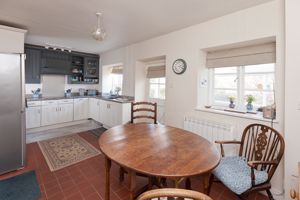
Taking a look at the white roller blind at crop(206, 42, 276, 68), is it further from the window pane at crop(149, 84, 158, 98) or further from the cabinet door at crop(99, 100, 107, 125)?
the cabinet door at crop(99, 100, 107, 125)

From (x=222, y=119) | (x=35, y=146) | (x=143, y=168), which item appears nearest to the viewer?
(x=143, y=168)

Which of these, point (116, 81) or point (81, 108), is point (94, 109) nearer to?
point (81, 108)

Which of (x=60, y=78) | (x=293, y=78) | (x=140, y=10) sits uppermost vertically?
(x=140, y=10)

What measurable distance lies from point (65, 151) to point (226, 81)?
10.1ft

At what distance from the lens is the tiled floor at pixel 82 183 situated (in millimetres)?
1818

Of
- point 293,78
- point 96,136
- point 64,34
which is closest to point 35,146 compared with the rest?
point 96,136

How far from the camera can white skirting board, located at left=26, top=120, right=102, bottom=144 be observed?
12.1ft

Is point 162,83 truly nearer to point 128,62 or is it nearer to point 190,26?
point 128,62

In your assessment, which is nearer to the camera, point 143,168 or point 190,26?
point 143,168

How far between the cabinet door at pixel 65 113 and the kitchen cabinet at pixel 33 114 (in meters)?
0.48

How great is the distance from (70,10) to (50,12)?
0.33m

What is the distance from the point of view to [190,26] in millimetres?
2625

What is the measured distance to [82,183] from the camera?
203 cm

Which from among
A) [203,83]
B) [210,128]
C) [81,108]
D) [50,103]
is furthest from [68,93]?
[210,128]
